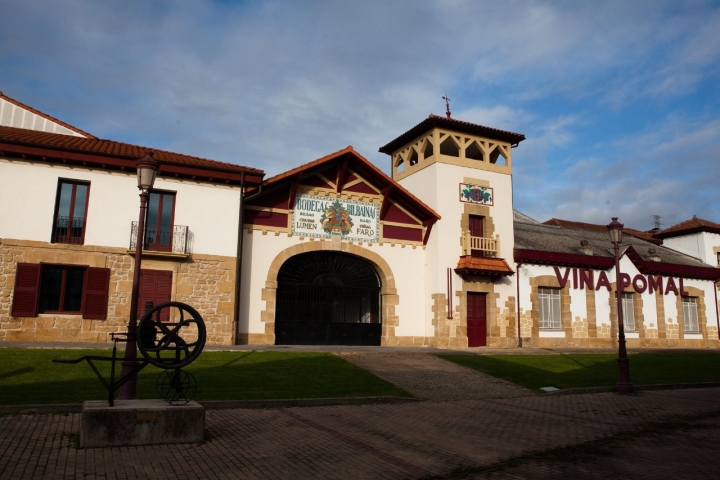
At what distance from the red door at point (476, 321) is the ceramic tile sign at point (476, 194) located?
383 centimetres

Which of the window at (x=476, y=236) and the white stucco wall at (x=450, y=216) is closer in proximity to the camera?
the white stucco wall at (x=450, y=216)

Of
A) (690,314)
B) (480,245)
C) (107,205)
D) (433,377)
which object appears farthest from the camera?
(690,314)

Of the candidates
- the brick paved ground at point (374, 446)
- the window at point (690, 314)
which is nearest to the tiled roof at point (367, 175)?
the brick paved ground at point (374, 446)

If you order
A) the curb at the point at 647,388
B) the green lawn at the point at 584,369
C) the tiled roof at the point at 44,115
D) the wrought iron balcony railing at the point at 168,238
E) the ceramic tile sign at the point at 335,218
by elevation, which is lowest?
the curb at the point at 647,388

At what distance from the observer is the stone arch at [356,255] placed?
1973cm

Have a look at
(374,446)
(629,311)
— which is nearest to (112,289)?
(374,446)

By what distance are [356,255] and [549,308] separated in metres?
9.04

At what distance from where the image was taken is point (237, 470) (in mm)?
6324

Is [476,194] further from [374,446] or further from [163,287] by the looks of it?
[374,446]

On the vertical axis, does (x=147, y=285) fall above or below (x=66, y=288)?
above

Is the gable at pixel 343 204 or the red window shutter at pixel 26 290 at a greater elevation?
the gable at pixel 343 204

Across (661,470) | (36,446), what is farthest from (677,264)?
(36,446)

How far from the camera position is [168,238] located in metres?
18.2

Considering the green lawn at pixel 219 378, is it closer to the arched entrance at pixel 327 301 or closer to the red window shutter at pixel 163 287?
the red window shutter at pixel 163 287
